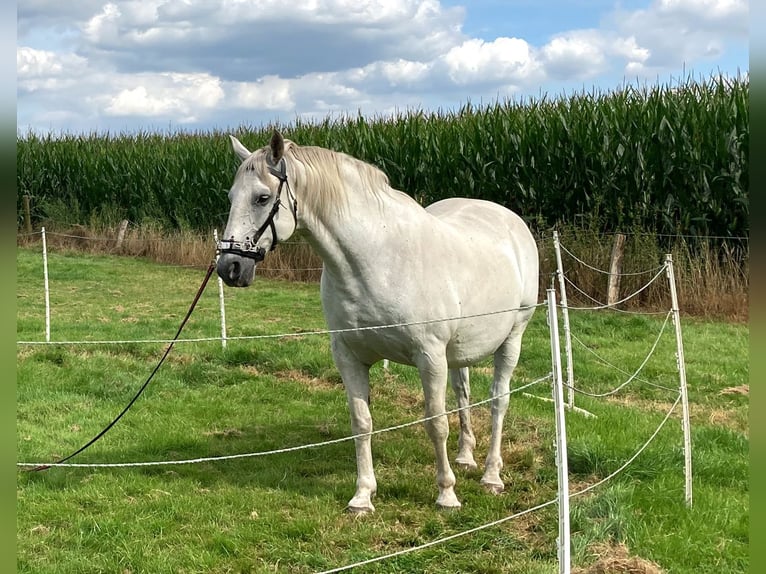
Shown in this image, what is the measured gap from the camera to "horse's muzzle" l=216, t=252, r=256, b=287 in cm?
375

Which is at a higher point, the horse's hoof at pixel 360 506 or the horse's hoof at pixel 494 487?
the horse's hoof at pixel 360 506

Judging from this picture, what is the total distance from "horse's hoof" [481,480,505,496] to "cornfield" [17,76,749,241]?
7.67 m

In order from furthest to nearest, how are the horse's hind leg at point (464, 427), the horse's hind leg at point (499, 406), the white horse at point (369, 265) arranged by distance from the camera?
the horse's hind leg at point (464, 427) < the horse's hind leg at point (499, 406) < the white horse at point (369, 265)

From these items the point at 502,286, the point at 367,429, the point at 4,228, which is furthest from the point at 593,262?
the point at 4,228

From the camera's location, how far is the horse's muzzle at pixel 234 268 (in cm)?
375

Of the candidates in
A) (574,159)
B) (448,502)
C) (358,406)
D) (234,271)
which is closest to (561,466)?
(448,502)

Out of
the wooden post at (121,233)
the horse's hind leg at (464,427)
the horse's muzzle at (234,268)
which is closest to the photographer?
the horse's muzzle at (234,268)

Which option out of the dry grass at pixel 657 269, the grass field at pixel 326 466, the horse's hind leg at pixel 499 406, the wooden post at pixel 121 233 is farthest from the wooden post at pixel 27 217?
the horse's hind leg at pixel 499 406

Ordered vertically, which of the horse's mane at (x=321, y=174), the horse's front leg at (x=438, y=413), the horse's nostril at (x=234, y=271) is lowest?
the horse's front leg at (x=438, y=413)

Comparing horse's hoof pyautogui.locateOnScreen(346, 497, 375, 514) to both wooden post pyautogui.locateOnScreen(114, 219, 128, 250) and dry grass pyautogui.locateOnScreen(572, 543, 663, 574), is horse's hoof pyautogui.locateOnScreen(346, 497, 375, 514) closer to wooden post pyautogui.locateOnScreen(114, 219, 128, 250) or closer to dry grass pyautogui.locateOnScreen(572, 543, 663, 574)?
dry grass pyautogui.locateOnScreen(572, 543, 663, 574)

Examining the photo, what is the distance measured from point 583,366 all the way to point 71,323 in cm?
716

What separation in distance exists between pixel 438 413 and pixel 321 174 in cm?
160

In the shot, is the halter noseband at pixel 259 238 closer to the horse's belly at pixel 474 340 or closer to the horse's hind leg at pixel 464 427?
the horse's belly at pixel 474 340

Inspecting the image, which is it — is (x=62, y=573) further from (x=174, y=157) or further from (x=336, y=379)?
(x=174, y=157)
